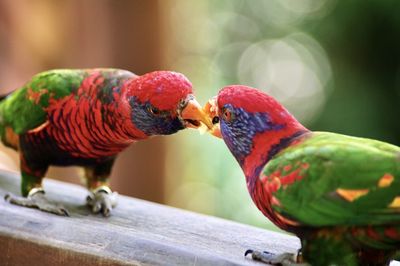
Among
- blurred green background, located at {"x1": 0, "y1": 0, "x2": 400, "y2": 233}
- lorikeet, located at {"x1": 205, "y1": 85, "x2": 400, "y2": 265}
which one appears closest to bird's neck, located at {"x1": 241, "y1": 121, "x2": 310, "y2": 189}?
lorikeet, located at {"x1": 205, "y1": 85, "x2": 400, "y2": 265}

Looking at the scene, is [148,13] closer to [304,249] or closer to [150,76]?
[150,76]

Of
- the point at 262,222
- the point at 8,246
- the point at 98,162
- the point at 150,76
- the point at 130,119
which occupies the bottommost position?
the point at 262,222

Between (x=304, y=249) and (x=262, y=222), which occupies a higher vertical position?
(x=304, y=249)

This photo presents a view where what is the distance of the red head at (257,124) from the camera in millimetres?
1085

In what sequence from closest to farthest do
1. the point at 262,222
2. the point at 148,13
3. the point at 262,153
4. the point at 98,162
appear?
the point at 262,153, the point at 98,162, the point at 148,13, the point at 262,222

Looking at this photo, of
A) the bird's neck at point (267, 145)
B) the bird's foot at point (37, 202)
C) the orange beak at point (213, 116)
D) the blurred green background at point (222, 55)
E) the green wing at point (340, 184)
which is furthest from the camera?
the blurred green background at point (222, 55)

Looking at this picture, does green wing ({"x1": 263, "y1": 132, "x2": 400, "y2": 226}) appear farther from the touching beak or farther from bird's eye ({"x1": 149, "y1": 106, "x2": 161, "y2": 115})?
bird's eye ({"x1": 149, "y1": 106, "x2": 161, "y2": 115})

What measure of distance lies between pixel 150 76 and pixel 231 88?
239mm

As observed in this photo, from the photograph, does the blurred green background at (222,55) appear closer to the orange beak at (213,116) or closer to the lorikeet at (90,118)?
the lorikeet at (90,118)

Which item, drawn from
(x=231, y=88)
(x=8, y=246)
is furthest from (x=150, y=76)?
(x=8, y=246)

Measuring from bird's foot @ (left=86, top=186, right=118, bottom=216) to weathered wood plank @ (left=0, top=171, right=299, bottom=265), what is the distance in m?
0.02

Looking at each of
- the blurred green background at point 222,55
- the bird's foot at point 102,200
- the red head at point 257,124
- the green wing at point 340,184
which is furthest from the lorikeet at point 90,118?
the blurred green background at point 222,55

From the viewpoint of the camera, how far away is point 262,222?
9.09ft

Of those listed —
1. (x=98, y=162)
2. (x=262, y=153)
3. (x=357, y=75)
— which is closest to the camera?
(x=262, y=153)
